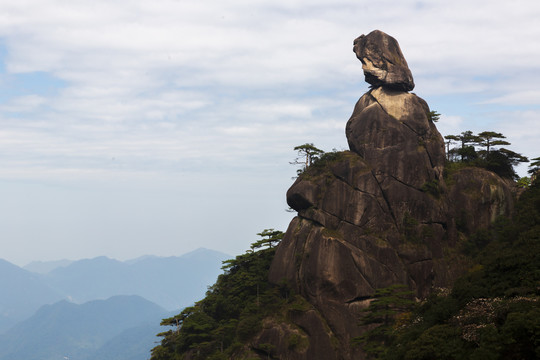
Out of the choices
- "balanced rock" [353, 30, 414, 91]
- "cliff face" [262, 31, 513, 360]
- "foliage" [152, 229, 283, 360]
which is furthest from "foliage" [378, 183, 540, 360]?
"balanced rock" [353, 30, 414, 91]

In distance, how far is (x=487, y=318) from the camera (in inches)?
1229

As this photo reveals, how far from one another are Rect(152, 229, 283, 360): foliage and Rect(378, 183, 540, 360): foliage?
656 inches

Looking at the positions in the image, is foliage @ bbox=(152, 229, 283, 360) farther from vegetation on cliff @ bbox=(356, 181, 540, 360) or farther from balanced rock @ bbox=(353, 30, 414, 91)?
balanced rock @ bbox=(353, 30, 414, 91)

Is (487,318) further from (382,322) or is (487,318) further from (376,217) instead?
(376,217)

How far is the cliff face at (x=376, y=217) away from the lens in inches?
2135

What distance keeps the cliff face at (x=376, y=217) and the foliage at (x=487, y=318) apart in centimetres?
1050

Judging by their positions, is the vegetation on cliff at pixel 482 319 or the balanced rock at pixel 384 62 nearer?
the vegetation on cliff at pixel 482 319

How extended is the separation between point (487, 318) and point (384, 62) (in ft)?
133

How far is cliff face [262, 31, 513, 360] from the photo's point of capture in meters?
54.2

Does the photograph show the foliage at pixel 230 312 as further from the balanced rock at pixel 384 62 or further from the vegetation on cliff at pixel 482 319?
the balanced rock at pixel 384 62

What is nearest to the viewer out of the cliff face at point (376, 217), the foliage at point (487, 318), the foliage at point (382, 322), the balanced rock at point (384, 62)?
the foliage at point (487, 318)

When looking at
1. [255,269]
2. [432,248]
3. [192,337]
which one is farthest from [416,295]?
[192,337]

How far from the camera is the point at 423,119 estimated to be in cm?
6247

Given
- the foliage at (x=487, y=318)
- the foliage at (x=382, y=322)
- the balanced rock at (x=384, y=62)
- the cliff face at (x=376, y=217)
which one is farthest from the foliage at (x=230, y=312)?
the balanced rock at (x=384, y=62)
